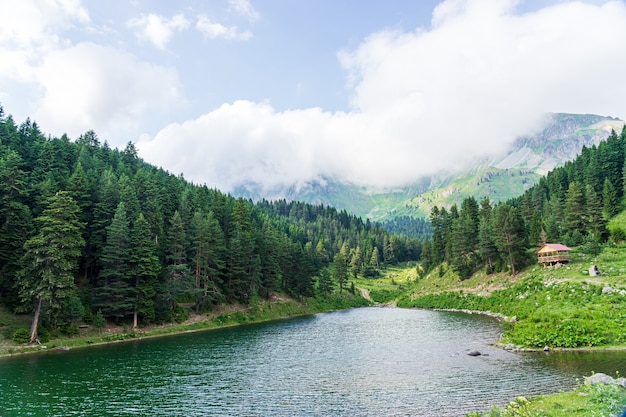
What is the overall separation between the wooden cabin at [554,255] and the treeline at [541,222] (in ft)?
13.9

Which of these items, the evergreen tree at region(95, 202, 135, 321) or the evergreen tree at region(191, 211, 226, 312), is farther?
the evergreen tree at region(191, 211, 226, 312)

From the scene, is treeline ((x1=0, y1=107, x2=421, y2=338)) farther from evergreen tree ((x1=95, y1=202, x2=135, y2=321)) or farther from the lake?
the lake

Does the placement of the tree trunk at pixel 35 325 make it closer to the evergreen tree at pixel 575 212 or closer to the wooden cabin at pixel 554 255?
the wooden cabin at pixel 554 255

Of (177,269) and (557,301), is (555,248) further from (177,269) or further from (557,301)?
(177,269)

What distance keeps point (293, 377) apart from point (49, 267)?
4448 cm

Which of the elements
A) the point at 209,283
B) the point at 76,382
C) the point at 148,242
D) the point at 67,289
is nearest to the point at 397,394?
the point at 76,382

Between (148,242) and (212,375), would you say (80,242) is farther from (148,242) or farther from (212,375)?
(212,375)

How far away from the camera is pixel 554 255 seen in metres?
84.8

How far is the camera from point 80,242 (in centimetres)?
6644

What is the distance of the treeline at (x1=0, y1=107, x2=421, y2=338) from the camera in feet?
204

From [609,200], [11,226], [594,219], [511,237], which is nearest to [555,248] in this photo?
[511,237]

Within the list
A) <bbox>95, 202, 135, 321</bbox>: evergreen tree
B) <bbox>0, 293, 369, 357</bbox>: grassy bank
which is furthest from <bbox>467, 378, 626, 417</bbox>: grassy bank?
<bbox>95, 202, 135, 321</bbox>: evergreen tree

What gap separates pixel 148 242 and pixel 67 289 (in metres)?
17.4

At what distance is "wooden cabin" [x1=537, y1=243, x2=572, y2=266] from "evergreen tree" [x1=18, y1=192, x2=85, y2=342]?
303ft
